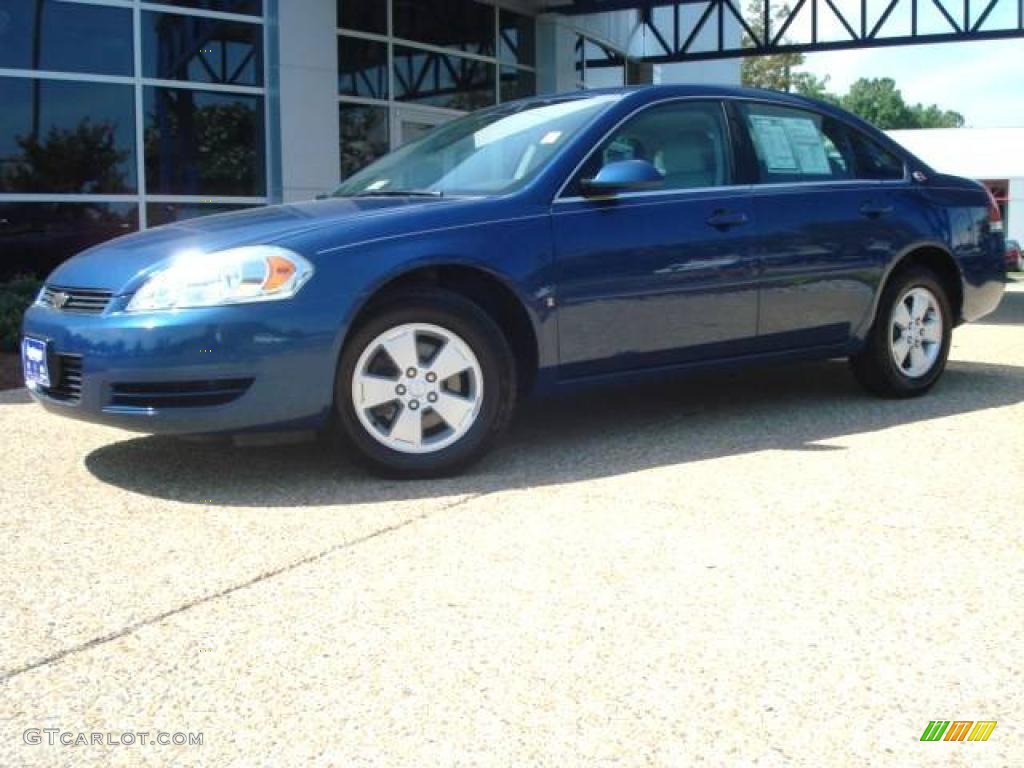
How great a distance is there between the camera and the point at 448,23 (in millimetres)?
14406

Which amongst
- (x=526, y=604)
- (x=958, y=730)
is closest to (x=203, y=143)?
(x=526, y=604)

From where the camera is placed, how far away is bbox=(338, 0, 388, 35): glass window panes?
12.9m

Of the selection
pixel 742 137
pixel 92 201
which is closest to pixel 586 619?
pixel 742 137

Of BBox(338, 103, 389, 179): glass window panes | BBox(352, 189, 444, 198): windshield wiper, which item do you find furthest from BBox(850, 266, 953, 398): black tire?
BBox(338, 103, 389, 179): glass window panes

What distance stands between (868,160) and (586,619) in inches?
154

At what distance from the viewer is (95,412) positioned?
4031 mm

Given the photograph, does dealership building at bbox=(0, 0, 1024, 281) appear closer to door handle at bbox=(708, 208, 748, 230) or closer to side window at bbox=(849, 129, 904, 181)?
side window at bbox=(849, 129, 904, 181)

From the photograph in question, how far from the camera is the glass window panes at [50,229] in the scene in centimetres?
1019

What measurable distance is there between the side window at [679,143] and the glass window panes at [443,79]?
355 inches

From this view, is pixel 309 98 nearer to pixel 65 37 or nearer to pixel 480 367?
pixel 65 37

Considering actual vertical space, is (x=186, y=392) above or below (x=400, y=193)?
below

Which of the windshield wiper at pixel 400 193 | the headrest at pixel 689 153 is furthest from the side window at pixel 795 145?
the windshield wiper at pixel 400 193

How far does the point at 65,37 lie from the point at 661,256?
7.92 meters

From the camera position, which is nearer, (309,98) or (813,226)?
(813,226)
